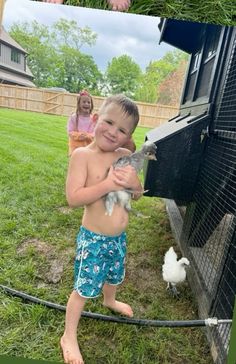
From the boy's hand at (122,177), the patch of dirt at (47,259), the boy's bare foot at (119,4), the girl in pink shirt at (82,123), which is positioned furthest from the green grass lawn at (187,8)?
the patch of dirt at (47,259)

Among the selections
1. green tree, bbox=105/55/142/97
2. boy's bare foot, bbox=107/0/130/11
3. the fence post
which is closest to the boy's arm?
green tree, bbox=105/55/142/97

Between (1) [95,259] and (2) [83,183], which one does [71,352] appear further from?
(2) [83,183]

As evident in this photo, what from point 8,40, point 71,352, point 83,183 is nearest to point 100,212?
point 83,183

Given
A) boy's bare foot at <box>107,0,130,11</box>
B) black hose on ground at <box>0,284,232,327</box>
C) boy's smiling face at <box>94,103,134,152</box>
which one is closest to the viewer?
boy's smiling face at <box>94,103,134,152</box>

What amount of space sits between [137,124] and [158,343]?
454 mm

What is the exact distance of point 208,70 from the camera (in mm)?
748

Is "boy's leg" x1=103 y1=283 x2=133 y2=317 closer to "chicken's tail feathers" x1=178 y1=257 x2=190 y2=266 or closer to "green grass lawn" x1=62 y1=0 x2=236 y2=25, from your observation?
"chicken's tail feathers" x1=178 y1=257 x2=190 y2=266

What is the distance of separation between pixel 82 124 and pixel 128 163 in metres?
0.11

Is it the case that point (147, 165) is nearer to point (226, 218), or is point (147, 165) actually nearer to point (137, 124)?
point (137, 124)

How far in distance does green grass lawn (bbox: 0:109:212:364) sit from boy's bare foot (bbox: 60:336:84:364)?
0.5 inches

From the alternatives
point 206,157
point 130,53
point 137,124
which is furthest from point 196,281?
point 130,53

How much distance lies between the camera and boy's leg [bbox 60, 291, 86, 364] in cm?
75

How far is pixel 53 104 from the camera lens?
717 mm

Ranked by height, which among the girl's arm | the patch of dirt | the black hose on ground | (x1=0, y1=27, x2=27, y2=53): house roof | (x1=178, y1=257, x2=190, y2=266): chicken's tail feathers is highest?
(x1=0, y1=27, x2=27, y2=53): house roof
